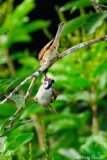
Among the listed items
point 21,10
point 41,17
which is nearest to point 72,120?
point 21,10

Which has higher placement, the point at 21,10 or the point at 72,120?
the point at 21,10

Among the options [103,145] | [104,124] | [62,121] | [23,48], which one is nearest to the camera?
[103,145]

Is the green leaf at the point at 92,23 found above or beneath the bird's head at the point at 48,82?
beneath

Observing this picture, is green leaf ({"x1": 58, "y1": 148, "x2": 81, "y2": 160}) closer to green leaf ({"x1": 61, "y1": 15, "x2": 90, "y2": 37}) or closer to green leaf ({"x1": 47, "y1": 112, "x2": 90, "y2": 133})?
green leaf ({"x1": 47, "y1": 112, "x2": 90, "y2": 133})

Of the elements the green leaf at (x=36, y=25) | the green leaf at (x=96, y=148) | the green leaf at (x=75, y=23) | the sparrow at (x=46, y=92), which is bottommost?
the green leaf at (x=96, y=148)

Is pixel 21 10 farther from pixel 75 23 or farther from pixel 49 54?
pixel 49 54

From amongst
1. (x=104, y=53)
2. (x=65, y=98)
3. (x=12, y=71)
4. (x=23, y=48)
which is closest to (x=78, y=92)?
(x=65, y=98)

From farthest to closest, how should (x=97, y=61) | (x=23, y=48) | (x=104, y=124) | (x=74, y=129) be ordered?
(x=23, y=48)
(x=104, y=124)
(x=74, y=129)
(x=97, y=61)

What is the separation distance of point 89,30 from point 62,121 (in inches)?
23.1

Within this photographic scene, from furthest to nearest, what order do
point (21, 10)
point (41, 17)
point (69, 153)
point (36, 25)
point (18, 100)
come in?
point (41, 17)
point (36, 25)
point (21, 10)
point (69, 153)
point (18, 100)

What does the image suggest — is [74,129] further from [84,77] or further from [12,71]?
[12,71]

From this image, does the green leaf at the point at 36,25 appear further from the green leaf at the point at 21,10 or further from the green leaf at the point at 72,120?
the green leaf at the point at 72,120

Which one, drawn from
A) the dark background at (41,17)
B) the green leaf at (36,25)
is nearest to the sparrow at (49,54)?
the green leaf at (36,25)

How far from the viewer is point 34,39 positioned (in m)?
2.80
